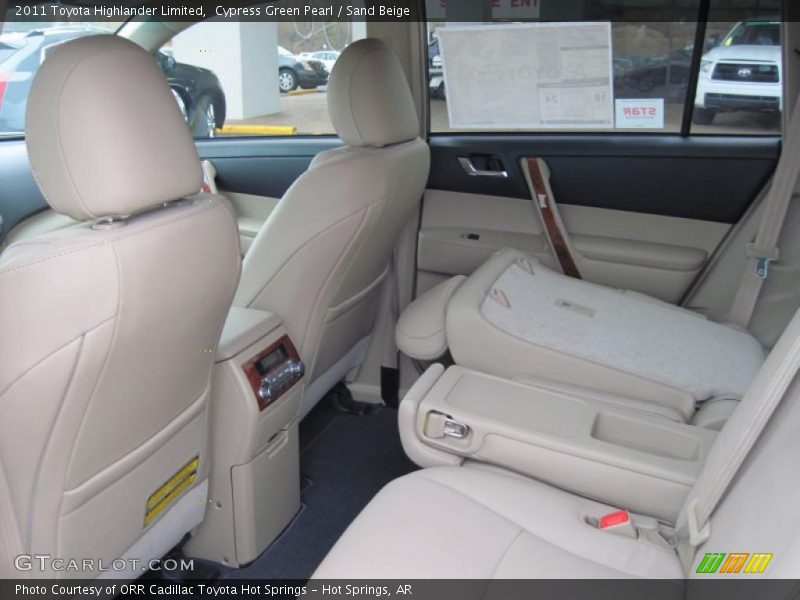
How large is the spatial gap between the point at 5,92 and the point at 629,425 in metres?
2.27

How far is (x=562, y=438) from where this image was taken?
150 centimetres

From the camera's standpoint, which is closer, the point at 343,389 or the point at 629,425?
the point at 629,425

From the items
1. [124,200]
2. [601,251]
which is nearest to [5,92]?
[124,200]

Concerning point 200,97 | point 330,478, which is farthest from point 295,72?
point 330,478

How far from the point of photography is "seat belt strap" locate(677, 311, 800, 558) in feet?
3.56

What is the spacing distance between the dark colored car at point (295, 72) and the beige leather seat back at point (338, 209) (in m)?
0.90

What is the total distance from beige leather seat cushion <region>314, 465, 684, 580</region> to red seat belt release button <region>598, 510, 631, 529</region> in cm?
2

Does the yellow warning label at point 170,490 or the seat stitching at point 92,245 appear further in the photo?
the yellow warning label at point 170,490

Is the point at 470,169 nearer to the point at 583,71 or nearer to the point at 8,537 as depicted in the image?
the point at 583,71

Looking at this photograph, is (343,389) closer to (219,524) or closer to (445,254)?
(445,254)

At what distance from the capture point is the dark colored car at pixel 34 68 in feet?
7.52

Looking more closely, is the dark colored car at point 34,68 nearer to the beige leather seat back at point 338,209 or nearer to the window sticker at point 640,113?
the beige leather seat back at point 338,209

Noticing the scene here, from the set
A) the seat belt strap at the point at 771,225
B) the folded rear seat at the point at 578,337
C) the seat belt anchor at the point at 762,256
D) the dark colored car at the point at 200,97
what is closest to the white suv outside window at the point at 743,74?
the seat belt strap at the point at 771,225

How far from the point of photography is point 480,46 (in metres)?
2.57
